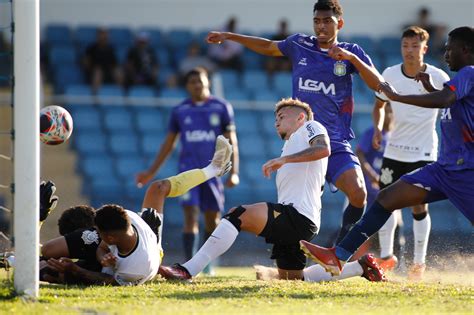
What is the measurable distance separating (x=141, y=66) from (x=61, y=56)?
5.84 ft

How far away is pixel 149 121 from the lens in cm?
1820

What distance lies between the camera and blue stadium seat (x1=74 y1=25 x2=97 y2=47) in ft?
67.5

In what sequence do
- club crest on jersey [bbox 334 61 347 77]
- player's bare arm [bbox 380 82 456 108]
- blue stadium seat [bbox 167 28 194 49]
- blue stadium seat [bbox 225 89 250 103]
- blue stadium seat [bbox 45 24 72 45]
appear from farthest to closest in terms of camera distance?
blue stadium seat [bbox 167 28 194 49]
blue stadium seat [bbox 45 24 72 45]
blue stadium seat [bbox 225 89 250 103]
club crest on jersey [bbox 334 61 347 77]
player's bare arm [bbox 380 82 456 108]

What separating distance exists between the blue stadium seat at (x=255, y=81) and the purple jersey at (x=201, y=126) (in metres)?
7.03

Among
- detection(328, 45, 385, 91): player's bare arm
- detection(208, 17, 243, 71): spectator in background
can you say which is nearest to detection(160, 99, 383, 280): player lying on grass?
detection(328, 45, 385, 91): player's bare arm

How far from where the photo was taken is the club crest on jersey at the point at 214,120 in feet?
42.7

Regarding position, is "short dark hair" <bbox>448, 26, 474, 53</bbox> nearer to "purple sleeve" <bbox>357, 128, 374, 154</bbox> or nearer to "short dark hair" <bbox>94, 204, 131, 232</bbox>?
"short dark hair" <bbox>94, 204, 131, 232</bbox>

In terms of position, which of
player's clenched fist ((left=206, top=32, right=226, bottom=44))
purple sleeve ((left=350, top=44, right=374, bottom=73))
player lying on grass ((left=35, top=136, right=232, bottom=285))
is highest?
player's clenched fist ((left=206, top=32, right=226, bottom=44))

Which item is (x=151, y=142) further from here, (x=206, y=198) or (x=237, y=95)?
(x=206, y=198)

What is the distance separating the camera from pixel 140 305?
275 inches

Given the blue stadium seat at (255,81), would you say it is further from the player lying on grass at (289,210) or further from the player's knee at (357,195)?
the player lying on grass at (289,210)

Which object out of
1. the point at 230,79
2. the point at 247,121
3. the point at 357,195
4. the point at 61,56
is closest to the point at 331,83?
the point at 357,195

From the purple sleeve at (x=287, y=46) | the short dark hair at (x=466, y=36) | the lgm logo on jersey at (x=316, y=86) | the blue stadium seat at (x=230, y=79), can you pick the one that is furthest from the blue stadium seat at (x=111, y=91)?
the short dark hair at (x=466, y=36)

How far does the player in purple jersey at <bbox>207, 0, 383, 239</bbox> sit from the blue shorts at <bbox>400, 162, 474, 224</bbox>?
4.01 ft
